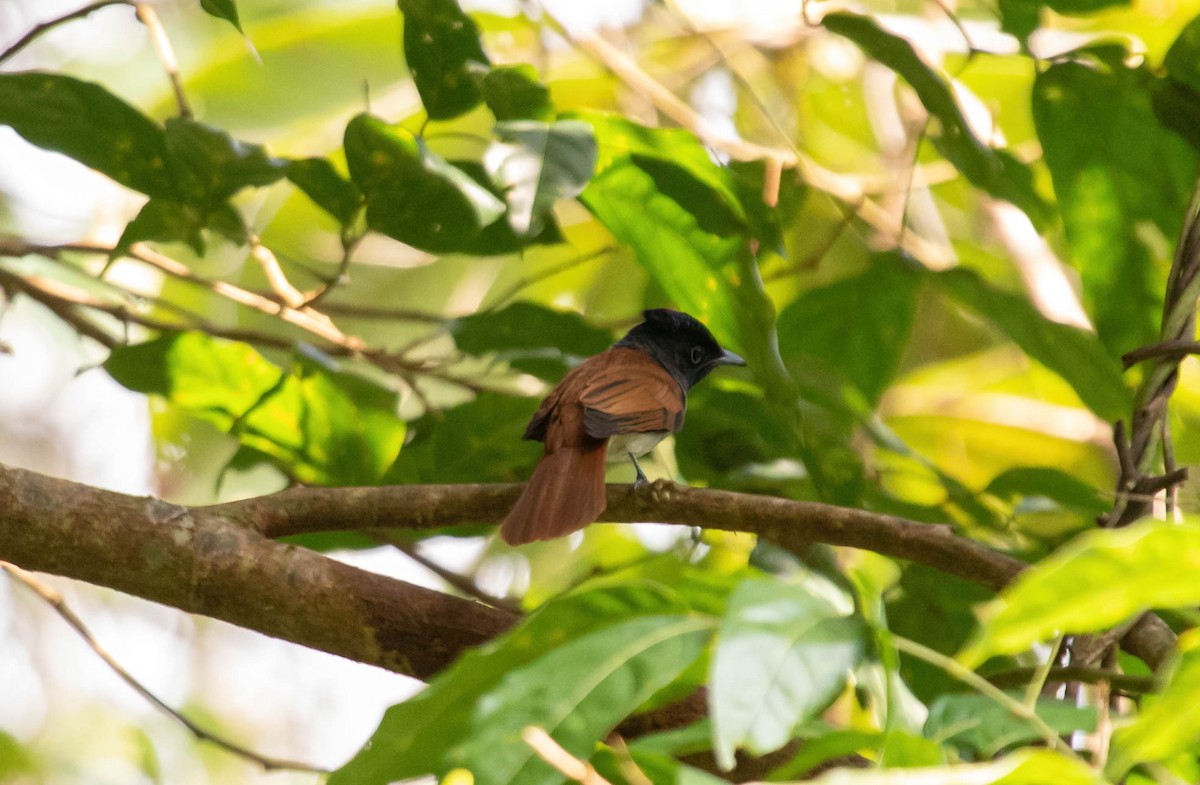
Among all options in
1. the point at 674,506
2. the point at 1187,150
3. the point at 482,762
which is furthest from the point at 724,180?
the point at 482,762

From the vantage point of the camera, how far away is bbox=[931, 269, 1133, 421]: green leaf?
7.54ft

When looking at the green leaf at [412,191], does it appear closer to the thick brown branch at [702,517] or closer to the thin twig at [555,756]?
the thick brown branch at [702,517]

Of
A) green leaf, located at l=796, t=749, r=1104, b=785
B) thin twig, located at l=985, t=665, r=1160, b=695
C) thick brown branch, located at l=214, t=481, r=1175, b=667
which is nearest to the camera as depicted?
green leaf, located at l=796, t=749, r=1104, b=785

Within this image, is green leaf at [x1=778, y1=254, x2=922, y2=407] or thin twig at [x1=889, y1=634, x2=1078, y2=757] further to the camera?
green leaf at [x1=778, y1=254, x2=922, y2=407]

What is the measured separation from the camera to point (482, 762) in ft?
3.22

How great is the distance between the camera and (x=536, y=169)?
1.84m

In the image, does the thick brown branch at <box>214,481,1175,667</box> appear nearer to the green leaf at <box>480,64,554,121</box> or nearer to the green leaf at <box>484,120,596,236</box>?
the green leaf at <box>484,120,596,236</box>

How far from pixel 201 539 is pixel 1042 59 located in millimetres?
1784

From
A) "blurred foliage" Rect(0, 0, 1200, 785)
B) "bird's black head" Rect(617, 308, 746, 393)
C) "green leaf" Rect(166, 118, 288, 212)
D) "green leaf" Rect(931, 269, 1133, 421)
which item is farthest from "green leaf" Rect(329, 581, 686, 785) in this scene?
"bird's black head" Rect(617, 308, 746, 393)

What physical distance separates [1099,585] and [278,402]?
5.84 ft

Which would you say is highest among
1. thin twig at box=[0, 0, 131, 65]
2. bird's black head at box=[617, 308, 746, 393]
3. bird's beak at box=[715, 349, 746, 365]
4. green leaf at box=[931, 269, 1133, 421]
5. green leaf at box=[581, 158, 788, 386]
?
thin twig at box=[0, 0, 131, 65]

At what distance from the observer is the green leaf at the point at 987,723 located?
1031 millimetres

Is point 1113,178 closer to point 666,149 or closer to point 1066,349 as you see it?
point 1066,349

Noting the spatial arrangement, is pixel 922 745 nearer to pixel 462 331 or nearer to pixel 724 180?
pixel 724 180
